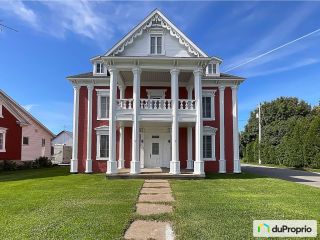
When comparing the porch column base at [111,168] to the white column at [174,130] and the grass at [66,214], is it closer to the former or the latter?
the white column at [174,130]

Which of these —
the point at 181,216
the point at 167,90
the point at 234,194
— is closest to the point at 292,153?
the point at 167,90

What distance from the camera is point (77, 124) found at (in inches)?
808

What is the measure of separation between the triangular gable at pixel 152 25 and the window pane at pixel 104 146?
6098 mm

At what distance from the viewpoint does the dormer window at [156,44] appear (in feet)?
57.3

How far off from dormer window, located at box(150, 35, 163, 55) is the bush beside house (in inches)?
659

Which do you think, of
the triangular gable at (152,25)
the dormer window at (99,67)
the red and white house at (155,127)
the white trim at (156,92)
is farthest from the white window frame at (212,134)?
the dormer window at (99,67)

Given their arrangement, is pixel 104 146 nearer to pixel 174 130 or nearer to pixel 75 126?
pixel 75 126

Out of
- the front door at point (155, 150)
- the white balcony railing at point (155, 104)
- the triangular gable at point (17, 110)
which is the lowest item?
the front door at point (155, 150)

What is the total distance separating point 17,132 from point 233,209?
23257mm

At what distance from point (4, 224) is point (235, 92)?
16.8 meters

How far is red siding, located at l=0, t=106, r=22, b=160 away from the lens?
25078mm

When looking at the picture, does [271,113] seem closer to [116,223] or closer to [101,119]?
[101,119]

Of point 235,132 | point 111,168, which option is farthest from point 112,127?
point 235,132

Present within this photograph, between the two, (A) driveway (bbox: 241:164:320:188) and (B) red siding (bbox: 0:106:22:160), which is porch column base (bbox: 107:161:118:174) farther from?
(B) red siding (bbox: 0:106:22:160)
